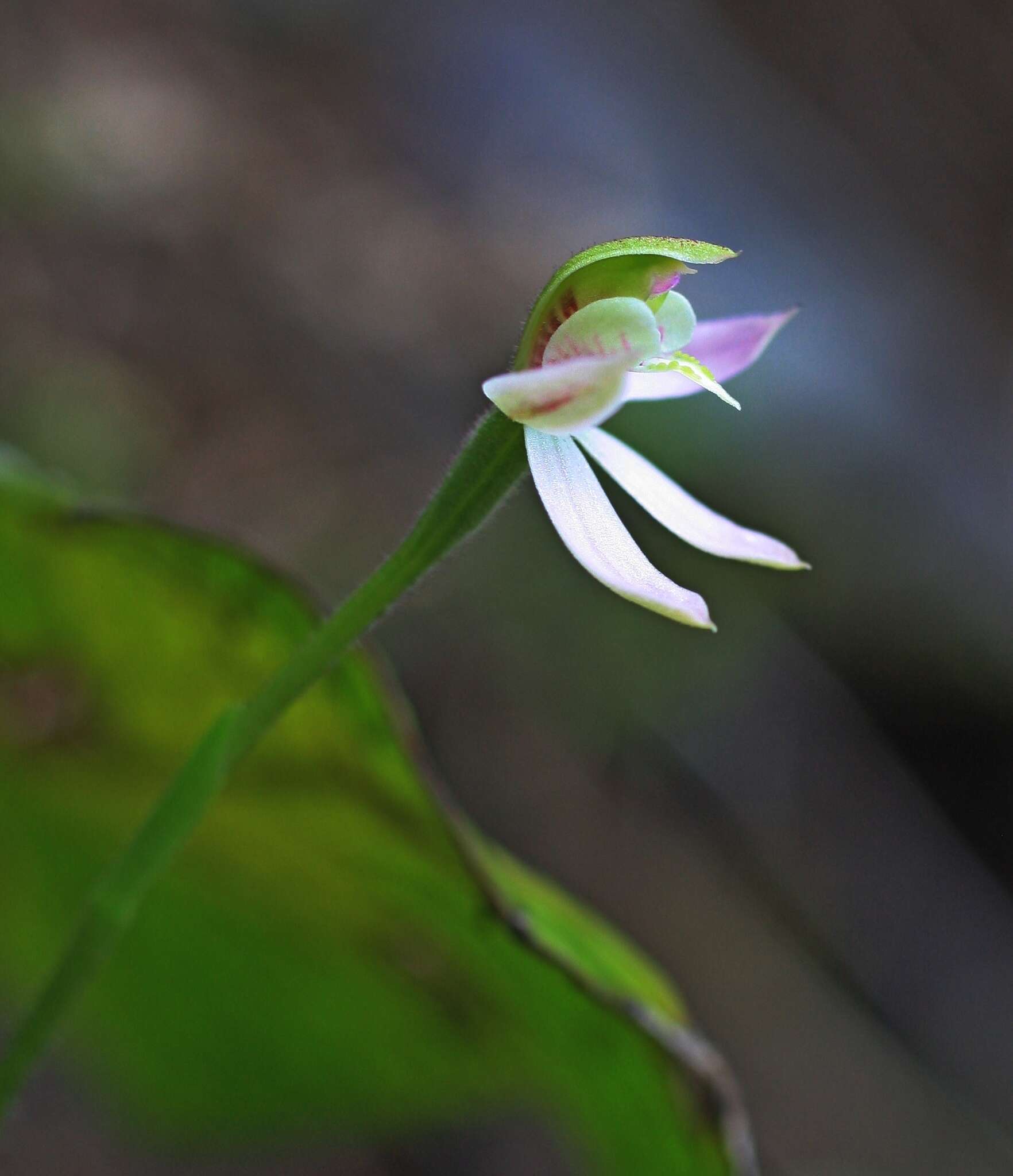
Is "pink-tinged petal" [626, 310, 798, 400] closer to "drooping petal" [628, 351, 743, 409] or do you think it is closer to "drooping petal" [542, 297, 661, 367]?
"drooping petal" [628, 351, 743, 409]

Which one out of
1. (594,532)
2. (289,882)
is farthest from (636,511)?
(594,532)

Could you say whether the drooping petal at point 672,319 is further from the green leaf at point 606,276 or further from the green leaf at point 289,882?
the green leaf at point 289,882

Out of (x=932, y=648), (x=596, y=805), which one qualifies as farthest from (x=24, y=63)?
(x=932, y=648)

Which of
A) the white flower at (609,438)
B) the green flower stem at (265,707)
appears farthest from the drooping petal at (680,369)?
the green flower stem at (265,707)

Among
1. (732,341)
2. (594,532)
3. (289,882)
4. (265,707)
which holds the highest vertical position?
(732,341)

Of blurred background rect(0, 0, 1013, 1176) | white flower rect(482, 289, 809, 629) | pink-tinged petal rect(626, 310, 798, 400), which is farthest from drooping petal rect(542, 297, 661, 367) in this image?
blurred background rect(0, 0, 1013, 1176)

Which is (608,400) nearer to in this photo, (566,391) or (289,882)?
(566,391)
